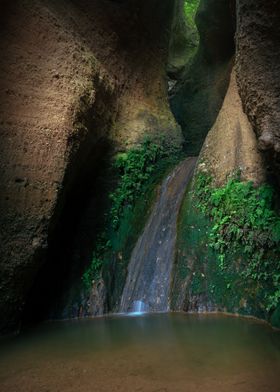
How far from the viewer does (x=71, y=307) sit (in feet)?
24.1

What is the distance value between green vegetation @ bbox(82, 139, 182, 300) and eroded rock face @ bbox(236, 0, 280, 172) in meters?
3.50

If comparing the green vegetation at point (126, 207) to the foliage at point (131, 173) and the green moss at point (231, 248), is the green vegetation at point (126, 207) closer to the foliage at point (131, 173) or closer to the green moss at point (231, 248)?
the foliage at point (131, 173)

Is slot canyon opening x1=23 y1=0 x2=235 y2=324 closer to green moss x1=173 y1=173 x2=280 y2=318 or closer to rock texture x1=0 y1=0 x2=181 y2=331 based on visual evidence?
rock texture x1=0 y1=0 x2=181 y2=331

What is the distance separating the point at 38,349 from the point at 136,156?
5.32 metres

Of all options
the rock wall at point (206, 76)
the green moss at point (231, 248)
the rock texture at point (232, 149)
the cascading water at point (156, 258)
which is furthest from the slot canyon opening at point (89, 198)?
the rock texture at point (232, 149)

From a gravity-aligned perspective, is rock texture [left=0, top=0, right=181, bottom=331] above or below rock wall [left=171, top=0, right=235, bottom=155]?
below

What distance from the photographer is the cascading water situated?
22.2 feet

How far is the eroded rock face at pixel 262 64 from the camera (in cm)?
496

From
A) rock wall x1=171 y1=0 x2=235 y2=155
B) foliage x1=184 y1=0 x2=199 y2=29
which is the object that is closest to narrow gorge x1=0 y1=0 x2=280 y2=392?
rock wall x1=171 y1=0 x2=235 y2=155

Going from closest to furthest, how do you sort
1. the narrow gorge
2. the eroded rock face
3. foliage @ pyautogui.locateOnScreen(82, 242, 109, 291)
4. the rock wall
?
the narrow gorge < the eroded rock face < foliage @ pyautogui.locateOnScreen(82, 242, 109, 291) < the rock wall

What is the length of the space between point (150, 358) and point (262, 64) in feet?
12.4

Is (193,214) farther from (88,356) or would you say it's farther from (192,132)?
(192,132)

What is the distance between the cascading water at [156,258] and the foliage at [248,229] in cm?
82

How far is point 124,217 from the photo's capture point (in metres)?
8.40
